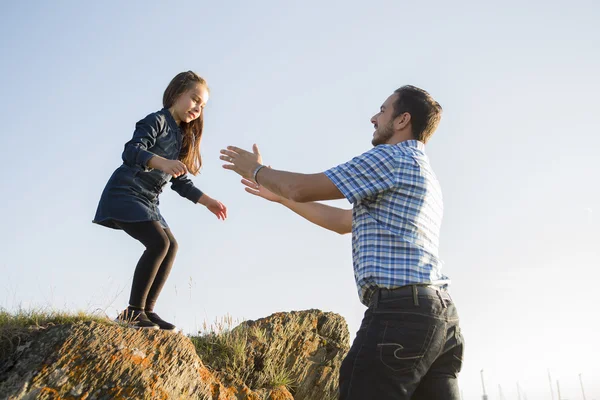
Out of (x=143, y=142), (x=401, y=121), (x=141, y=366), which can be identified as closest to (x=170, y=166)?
(x=143, y=142)

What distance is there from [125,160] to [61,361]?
1829 mm

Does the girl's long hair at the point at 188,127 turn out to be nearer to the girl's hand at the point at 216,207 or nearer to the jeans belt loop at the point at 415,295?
the girl's hand at the point at 216,207

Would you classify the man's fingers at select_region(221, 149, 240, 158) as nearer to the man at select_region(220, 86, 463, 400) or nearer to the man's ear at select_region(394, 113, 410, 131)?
the man at select_region(220, 86, 463, 400)

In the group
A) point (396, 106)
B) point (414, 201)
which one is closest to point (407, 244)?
point (414, 201)

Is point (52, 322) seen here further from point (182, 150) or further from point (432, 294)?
point (432, 294)

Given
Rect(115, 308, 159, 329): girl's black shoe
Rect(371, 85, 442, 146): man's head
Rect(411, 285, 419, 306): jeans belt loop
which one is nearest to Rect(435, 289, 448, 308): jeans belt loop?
Rect(411, 285, 419, 306): jeans belt loop

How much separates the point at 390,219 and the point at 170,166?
7.16 feet

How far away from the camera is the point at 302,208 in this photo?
186 inches

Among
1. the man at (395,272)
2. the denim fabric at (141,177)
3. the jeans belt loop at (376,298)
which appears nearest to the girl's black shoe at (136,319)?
the denim fabric at (141,177)

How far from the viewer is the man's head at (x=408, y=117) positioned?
381cm

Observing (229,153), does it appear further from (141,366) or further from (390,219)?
(141,366)

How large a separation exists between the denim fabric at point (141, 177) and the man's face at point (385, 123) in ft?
6.63

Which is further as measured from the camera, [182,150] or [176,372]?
[182,150]

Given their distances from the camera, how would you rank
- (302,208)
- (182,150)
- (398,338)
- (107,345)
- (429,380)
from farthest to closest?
(182,150)
(302,208)
(107,345)
(429,380)
(398,338)
